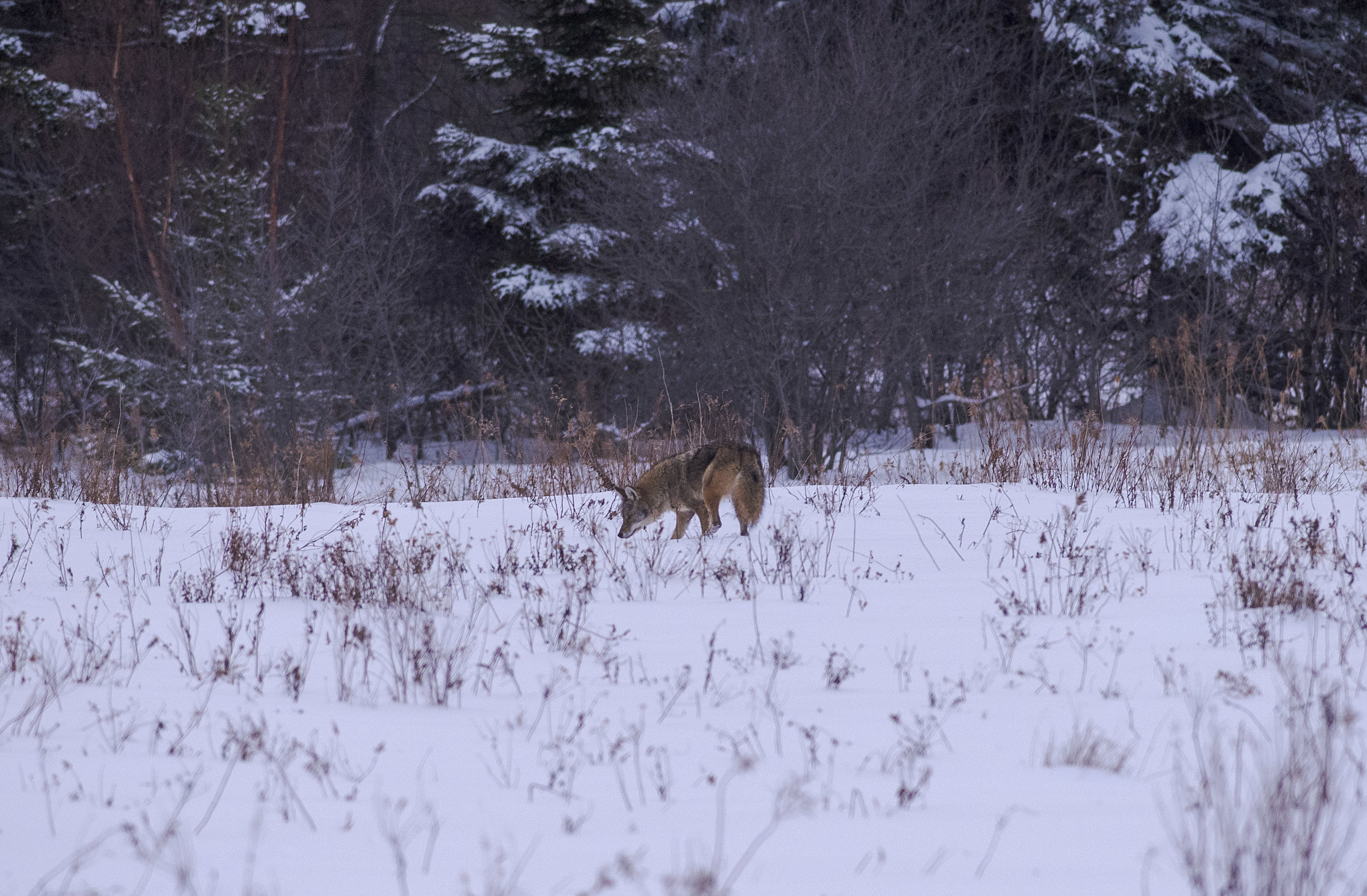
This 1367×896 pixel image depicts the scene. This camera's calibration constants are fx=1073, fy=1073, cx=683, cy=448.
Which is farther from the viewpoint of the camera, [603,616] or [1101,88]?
[1101,88]

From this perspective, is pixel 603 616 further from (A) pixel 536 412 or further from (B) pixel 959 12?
(B) pixel 959 12

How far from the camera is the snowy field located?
2531mm

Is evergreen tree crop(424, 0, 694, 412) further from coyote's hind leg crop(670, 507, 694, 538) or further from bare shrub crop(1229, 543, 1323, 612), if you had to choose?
bare shrub crop(1229, 543, 1323, 612)

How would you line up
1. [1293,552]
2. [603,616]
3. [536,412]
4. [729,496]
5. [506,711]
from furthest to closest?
[536,412], [729,496], [1293,552], [603,616], [506,711]

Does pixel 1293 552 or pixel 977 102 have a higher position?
pixel 977 102

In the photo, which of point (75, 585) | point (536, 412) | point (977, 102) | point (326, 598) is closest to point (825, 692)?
point (326, 598)

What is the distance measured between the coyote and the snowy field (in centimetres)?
52

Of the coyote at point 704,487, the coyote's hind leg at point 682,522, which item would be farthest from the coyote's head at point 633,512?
the coyote's hind leg at point 682,522

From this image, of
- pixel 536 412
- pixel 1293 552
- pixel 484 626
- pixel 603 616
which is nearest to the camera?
pixel 484 626

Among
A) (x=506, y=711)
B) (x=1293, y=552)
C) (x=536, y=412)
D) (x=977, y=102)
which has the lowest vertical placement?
(x=506, y=711)

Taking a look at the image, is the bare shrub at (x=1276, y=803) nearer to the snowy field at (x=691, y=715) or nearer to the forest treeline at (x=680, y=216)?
the snowy field at (x=691, y=715)

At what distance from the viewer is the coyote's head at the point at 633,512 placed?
7.06m

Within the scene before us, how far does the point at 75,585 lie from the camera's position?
234 inches

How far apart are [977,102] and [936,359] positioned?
14.6ft
